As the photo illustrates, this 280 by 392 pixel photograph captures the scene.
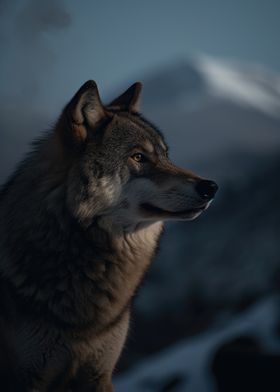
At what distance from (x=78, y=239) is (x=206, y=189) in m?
0.82

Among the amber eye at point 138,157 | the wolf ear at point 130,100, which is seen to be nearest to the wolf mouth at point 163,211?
the amber eye at point 138,157

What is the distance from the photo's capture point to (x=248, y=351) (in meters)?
5.45

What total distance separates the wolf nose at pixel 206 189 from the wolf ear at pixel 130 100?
34.4 inches

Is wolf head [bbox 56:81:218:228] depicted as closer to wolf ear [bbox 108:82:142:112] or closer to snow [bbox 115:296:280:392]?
wolf ear [bbox 108:82:142:112]

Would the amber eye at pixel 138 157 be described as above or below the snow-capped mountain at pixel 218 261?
above

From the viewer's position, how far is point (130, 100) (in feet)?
12.3

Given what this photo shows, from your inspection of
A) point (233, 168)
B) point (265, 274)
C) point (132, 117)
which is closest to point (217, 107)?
point (233, 168)

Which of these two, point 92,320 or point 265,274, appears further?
point 265,274

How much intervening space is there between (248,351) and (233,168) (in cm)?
1144

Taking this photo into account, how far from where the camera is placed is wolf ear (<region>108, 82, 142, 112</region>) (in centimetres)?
371

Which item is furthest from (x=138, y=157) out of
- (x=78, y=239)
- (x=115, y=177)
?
(x=78, y=239)

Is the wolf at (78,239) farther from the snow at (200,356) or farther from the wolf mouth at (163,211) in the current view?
the snow at (200,356)

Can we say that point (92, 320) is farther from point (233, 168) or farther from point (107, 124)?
point (233, 168)

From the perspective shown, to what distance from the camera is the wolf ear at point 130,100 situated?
3.71 m
